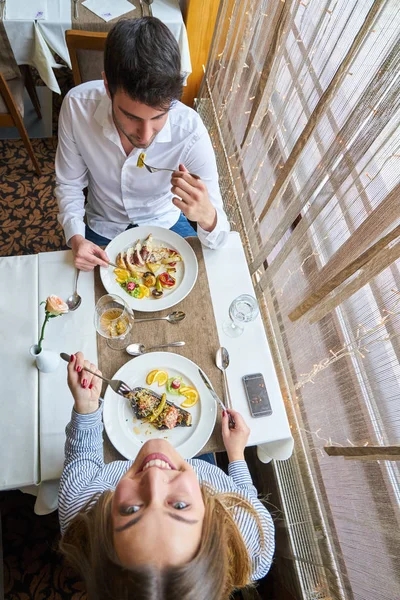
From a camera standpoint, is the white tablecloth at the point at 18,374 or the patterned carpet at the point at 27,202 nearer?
the white tablecloth at the point at 18,374

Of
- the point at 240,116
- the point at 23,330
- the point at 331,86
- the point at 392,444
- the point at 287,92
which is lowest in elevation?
the point at 392,444

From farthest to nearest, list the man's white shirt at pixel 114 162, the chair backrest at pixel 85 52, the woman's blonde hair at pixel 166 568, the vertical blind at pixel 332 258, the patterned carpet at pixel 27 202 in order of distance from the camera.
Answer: the patterned carpet at pixel 27 202
the chair backrest at pixel 85 52
the man's white shirt at pixel 114 162
the vertical blind at pixel 332 258
the woman's blonde hair at pixel 166 568

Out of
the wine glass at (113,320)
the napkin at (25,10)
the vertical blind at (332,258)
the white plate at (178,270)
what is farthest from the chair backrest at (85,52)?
the wine glass at (113,320)

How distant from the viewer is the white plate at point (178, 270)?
132 centimetres

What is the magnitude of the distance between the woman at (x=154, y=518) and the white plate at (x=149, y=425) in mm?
44

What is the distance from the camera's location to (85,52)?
200 centimetres

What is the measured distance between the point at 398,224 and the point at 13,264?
1.17 meters

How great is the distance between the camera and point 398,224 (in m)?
0.92

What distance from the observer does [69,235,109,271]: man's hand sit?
1333 mm

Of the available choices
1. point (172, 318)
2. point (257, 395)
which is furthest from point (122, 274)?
point (257, 395)

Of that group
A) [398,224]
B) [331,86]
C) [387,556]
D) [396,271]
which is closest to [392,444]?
[387,556]

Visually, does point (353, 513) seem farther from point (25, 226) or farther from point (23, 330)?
point (25, 226)

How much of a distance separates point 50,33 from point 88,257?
1.77 m

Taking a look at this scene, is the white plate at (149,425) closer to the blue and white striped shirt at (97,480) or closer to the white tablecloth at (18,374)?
the blue and white striped shirt at (97,480)
